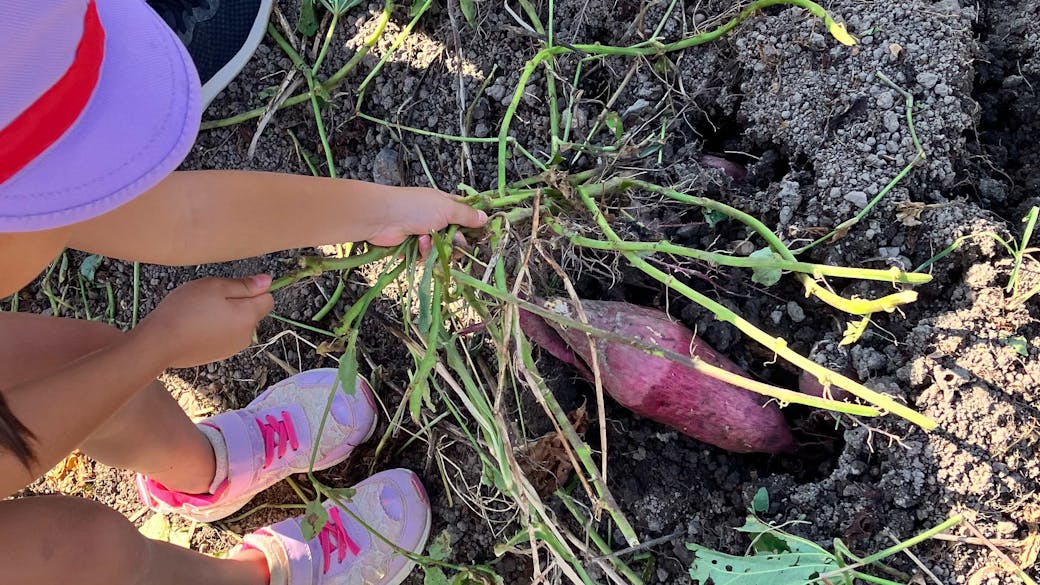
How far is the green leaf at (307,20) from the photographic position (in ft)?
4.56

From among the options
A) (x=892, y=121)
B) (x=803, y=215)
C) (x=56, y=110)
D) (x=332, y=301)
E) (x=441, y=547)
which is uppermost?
(x=56, y=110)

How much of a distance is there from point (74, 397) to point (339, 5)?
0.83 m

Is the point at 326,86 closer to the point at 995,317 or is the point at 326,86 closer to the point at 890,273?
the point at 890,273

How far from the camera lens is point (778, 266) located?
0.82 meters

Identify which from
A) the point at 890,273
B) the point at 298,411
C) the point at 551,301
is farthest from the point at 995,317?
the point at 298,411

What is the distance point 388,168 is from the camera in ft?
4.44

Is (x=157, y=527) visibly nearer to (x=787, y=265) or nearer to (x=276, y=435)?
(x=276, y=435)

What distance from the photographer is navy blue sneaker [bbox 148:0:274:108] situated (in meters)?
1.39

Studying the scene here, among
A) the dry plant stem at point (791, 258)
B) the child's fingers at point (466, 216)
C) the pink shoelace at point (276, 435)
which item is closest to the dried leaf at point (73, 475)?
the pink shoelace at point (276, 435)

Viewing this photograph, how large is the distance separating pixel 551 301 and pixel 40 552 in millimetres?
673

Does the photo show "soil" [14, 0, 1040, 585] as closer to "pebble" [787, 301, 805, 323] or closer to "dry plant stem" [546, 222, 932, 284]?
"pebble" [787, 301, 805, 323]

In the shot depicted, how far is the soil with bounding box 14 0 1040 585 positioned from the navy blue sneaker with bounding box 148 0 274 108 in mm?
149

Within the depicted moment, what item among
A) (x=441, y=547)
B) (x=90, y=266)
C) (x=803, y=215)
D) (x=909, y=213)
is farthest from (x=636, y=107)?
(x=90, y=266)

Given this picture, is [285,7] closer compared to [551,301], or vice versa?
[551,301]
